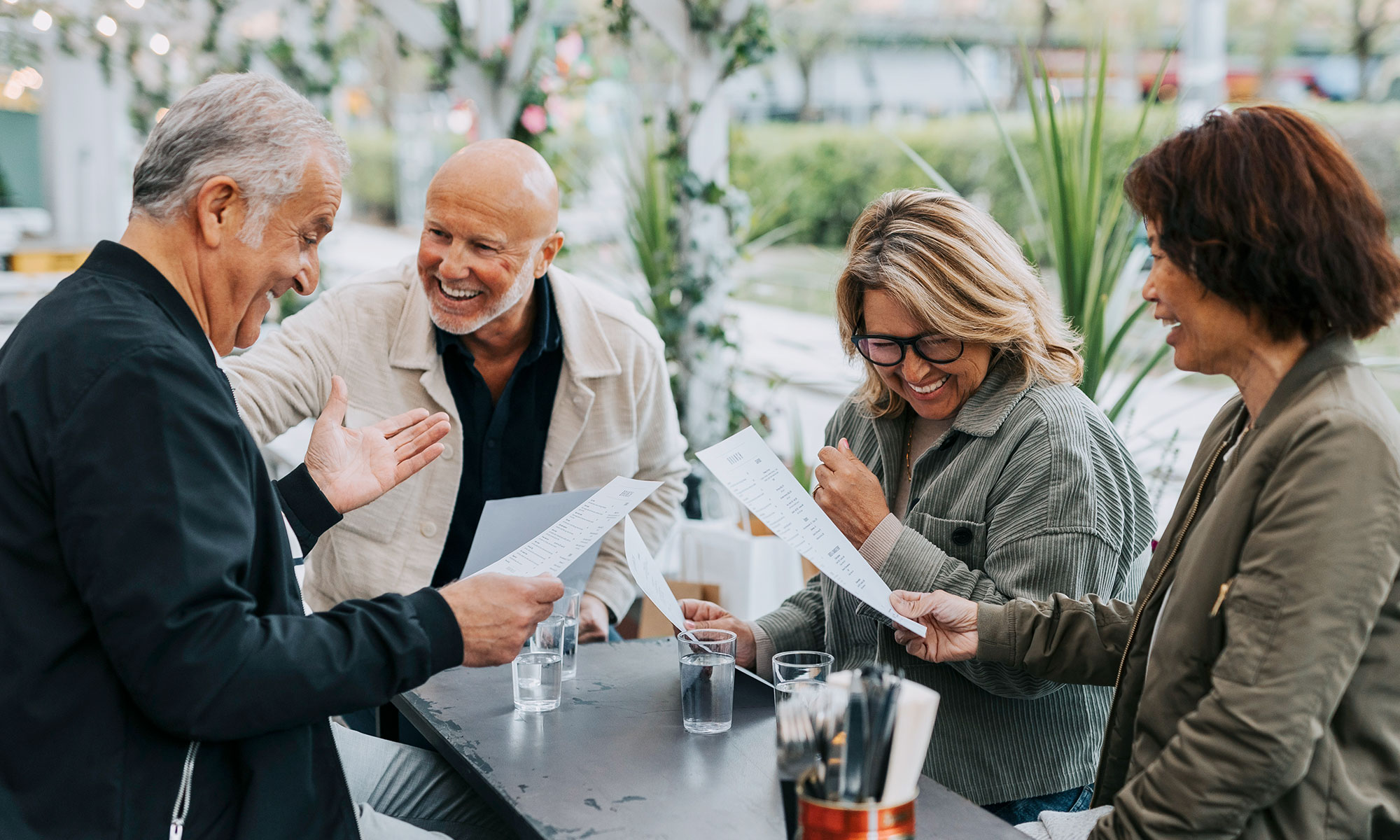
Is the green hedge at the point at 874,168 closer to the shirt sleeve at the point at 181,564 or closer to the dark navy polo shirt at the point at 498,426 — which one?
the dark navy polo shirt at the point at 498,426

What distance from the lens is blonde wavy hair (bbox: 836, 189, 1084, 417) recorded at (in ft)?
6.11

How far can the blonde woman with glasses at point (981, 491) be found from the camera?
1764 mm

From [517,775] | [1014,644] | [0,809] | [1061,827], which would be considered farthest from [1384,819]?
[0,809]

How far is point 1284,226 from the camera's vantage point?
1.23m

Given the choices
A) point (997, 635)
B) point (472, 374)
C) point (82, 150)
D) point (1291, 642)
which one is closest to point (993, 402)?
point (997, 635)

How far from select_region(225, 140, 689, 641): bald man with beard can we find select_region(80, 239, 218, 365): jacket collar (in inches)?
38.7

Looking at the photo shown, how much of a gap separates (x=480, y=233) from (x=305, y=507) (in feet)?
2.27

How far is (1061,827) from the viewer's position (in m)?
1.49

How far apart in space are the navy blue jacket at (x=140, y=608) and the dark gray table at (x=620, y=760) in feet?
0.86

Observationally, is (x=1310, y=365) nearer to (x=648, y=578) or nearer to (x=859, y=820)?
(x=859, y=820)

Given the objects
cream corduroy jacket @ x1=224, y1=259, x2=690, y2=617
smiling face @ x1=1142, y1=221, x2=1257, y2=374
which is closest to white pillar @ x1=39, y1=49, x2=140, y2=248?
cream corduroy jacket @ x1=224, y1=259, x2=690, y2=617

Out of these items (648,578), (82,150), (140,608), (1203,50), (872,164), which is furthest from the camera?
(872,164)

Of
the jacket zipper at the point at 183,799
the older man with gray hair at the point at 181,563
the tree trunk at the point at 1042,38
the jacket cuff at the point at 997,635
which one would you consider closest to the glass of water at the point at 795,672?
the jacket cuff at the point at 997,635

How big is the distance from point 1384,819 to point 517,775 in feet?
3.29
